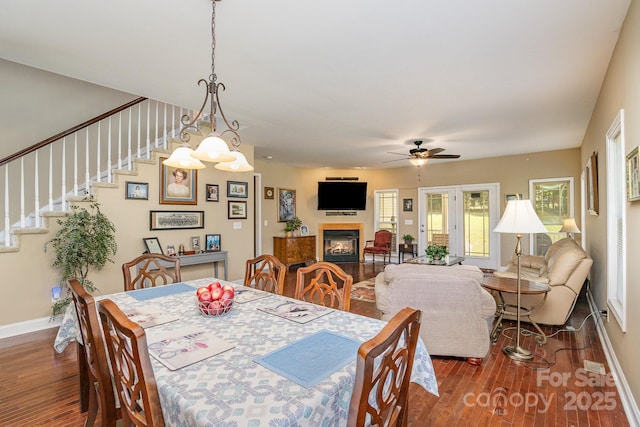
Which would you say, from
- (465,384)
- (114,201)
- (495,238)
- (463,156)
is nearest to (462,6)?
(465,384)

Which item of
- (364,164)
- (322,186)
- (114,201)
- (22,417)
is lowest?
(22,417)

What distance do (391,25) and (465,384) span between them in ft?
8.83

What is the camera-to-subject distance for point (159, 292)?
7.63 feet

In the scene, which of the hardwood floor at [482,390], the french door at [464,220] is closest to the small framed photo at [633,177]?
the hardwood floor at [482,390]

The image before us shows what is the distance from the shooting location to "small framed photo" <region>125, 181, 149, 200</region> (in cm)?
411

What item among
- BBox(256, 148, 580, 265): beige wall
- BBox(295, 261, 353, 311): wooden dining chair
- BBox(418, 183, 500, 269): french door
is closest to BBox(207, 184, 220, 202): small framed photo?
BBox(256, 148, 580, 265): beige wall

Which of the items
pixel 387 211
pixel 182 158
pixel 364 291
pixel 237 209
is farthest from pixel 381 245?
pixel 182 158

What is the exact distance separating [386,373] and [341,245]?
25.7 feet

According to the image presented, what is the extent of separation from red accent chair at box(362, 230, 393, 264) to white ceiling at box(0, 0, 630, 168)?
4.12 metres

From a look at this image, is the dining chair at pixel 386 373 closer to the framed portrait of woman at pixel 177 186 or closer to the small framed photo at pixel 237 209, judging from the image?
the framed portrait of woman at pixel 177 186

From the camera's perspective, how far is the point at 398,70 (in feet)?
9.46

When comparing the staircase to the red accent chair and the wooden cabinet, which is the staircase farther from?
the red accent chair

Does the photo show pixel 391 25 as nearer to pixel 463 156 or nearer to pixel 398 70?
pixel 398 70

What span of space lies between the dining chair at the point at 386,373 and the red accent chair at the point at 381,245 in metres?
6.59
